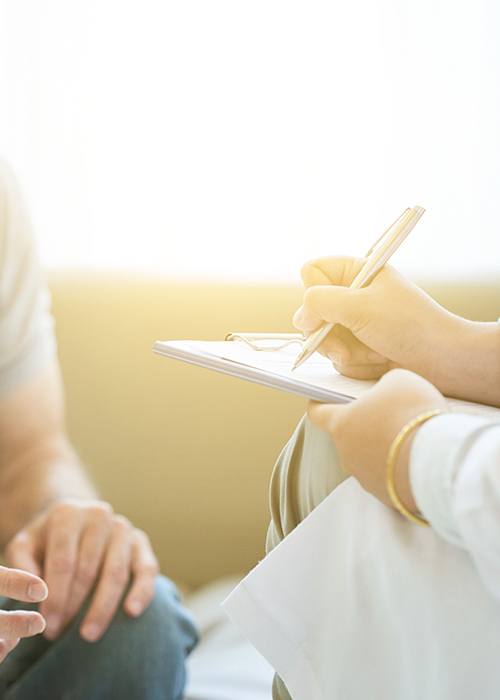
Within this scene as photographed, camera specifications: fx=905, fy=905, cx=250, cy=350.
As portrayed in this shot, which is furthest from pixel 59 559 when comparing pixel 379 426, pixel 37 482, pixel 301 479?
pixel 379 426

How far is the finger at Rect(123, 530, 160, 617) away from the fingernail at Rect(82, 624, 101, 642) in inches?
1.6

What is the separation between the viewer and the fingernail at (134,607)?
88cm

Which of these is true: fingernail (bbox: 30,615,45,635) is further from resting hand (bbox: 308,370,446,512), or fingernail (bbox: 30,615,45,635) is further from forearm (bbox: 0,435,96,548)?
forearm (bbox: 0,435,96,548)

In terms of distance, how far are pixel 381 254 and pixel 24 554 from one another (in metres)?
0.49

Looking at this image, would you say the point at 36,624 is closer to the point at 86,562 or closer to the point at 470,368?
the point at 86,562

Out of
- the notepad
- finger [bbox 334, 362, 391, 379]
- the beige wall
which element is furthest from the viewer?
the beige wall

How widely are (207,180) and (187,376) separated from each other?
340 millimetres

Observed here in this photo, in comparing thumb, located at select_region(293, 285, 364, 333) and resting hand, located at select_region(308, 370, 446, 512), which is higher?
thumb, located at select_region(293, 285, 364, 333)

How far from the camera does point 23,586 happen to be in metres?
0.66

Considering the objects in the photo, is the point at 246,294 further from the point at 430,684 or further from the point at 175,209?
the point at 430,684

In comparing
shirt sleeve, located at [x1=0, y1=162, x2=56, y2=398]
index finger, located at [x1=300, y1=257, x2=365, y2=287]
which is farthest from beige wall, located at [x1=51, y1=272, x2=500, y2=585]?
index finger, located at [x1=300, y1=257, x2=365, y2=287]

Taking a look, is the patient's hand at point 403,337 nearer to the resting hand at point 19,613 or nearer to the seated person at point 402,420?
the seated person at point 402,420

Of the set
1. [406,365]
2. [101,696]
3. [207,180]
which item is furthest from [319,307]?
[207,180]

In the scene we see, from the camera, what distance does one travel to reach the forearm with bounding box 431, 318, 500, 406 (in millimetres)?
663
